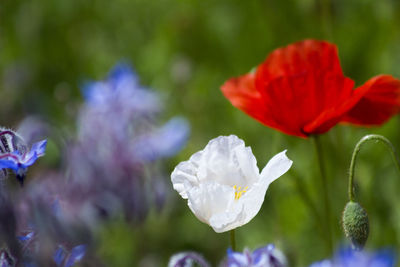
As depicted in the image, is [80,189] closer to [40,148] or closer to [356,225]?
[40,148]

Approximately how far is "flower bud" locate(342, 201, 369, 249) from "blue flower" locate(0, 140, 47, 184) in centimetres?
38

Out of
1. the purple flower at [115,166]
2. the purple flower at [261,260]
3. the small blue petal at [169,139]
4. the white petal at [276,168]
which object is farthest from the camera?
the small blue petal at [169,139]

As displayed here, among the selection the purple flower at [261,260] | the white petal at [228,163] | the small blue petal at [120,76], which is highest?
the small blue petal at [120,76]

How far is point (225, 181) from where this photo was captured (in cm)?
88

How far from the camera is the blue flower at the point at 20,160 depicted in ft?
2.47

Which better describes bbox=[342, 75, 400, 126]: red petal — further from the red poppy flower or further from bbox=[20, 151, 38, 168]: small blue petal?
bbox=[20, 151, 38, 168]: small blue petal

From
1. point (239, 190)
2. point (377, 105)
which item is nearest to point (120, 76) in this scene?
point (377, 105)

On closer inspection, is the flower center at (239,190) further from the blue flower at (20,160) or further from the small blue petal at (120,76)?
the small blue petal at (120,76)

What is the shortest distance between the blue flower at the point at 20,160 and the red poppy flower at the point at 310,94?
323mm

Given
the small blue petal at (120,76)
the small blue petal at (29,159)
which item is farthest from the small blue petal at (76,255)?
the small blue petal at (120,76)

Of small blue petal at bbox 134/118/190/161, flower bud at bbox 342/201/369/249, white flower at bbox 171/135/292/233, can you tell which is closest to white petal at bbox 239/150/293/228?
white flower at bbox 171/135/292/233

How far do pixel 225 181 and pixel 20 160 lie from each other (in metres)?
0.26

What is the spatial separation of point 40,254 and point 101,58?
2.01 meters

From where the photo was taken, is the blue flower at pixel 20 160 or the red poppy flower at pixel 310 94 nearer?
the blue flower at pixel 20 160
